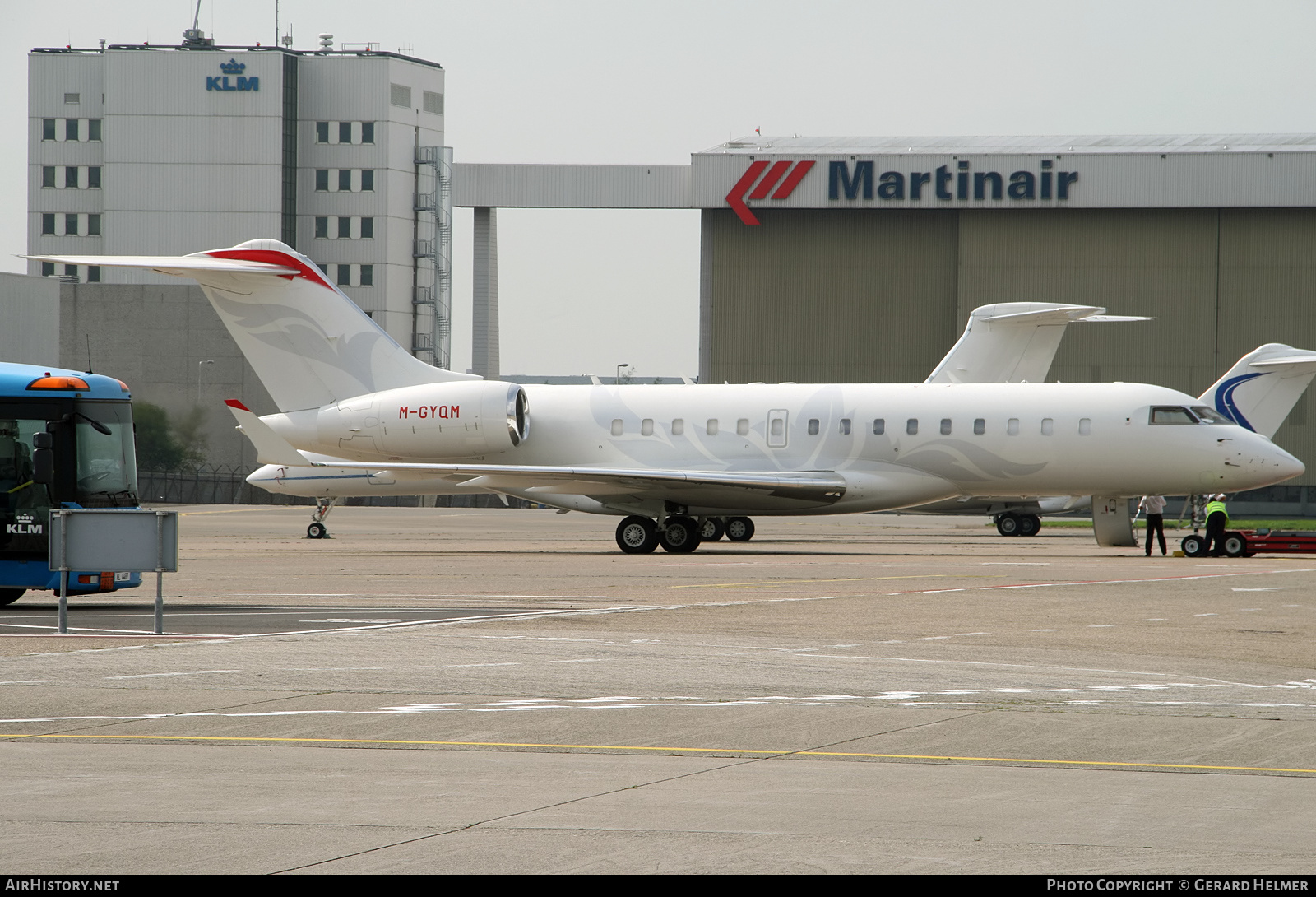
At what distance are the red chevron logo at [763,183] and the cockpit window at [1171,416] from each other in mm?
40500

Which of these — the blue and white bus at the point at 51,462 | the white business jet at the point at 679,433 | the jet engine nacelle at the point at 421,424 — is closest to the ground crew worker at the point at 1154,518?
the white business jet at the point at 679,433

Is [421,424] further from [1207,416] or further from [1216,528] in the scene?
[1216,528]

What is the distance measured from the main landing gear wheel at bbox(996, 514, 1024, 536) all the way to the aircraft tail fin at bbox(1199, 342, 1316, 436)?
918 cm

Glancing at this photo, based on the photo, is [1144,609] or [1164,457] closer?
[1144,609]

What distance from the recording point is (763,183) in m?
70.1

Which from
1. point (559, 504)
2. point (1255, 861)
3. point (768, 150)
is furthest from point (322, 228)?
point (1255, 861)

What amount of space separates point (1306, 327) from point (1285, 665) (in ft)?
199

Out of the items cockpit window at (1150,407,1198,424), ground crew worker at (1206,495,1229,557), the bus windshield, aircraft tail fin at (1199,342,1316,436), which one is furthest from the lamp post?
the bus windshield

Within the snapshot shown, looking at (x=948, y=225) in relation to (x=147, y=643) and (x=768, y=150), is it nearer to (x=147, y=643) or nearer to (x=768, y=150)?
(x=768, y=150)

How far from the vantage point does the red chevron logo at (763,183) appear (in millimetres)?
69688

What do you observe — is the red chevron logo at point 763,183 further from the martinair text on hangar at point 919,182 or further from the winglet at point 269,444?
the winglet at point 269,444

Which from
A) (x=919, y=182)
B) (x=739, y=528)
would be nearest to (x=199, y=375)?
(x=919, y=182)

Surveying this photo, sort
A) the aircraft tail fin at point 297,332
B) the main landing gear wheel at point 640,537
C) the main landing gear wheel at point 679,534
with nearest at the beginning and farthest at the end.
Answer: the main landing gear wheel at point 679,534 < the main landing gear wheel at point 640,537 < the aircraft tail fin at point 297,332

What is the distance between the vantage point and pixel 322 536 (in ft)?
135
